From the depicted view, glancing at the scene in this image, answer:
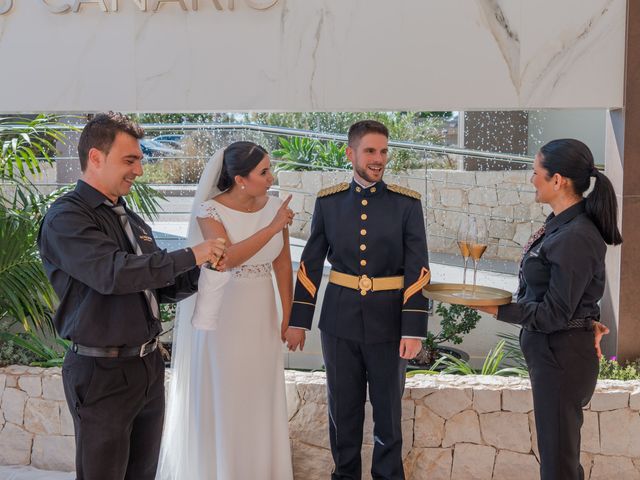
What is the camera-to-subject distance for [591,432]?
3.17 meters

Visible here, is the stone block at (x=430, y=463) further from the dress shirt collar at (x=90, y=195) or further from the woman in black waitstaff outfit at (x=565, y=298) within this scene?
the dress shirt collar at (x=90, y=195)

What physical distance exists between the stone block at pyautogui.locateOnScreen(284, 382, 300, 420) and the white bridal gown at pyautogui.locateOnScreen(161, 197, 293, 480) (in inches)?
9.7

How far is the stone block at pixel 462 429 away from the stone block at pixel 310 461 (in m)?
0.58

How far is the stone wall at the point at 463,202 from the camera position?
198 inches

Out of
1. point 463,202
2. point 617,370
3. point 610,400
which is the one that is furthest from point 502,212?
point 610,400

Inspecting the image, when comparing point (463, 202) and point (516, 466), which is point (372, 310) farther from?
point (463, 202)

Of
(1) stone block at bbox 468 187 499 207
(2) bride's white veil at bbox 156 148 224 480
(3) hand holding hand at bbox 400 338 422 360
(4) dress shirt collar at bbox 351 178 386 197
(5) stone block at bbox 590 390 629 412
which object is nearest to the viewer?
(3) hand holding hand at bbox 400 338 422 360

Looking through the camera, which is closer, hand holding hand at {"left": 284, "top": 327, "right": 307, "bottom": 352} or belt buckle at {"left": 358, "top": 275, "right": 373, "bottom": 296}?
belt buckle at {"left": 358, "top": 275, "right": 373, "bottom": 296}

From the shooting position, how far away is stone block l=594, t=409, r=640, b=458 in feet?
10.3

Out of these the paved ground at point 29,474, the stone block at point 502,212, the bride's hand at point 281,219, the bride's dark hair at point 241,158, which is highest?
the bride's dark hair at point 241,158

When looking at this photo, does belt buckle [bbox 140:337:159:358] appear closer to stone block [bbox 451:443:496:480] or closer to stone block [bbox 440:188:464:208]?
stone block [bbox 451:443:496:480]

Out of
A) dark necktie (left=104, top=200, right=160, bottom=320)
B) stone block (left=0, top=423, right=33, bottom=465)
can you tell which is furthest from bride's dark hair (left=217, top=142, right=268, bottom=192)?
stone block (left=0, top=423, right=33, bottom=465)

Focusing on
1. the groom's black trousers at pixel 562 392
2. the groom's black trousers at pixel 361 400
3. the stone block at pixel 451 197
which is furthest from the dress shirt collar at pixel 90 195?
the stone block at pixel 451 197

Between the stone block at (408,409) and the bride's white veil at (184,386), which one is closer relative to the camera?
the bride's white veil at (184,386)
